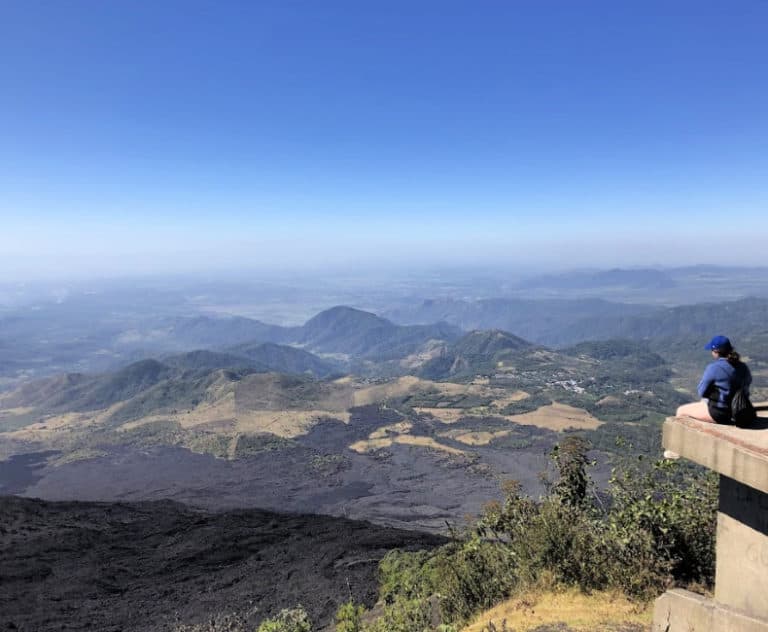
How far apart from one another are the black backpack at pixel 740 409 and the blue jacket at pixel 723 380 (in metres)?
0.05

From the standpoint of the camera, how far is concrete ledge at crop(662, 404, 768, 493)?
15.8 ft

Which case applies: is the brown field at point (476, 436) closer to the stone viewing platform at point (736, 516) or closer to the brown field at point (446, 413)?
the brown field at point (446, 413)

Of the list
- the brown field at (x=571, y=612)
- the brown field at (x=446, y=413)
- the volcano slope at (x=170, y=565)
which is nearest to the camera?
the brown field at (x=571, y=612)

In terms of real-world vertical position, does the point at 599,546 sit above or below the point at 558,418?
above

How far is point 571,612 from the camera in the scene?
821 cm

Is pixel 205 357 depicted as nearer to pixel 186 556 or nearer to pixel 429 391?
pixel 429 391

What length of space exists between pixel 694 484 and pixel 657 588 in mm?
2266

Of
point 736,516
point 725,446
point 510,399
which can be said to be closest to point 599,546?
point 736,516

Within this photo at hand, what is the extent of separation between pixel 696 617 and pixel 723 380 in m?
3.06

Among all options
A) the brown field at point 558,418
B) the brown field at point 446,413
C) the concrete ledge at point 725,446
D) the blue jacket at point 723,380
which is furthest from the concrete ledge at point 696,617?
the brown field at point 446,413

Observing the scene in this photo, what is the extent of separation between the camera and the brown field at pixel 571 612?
7.61 meters

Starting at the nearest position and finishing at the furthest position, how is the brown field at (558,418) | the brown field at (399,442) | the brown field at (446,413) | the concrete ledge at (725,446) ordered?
the concrete ledge at (725,446), the brown field at (399,442), the brown field at (558,418), the brown field at (446,413)

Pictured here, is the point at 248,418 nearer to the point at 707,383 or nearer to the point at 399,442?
the point at 399,442

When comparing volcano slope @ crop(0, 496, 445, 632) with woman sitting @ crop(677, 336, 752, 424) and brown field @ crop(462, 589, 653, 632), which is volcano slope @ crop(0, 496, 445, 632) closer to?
brown field @ crop(462, 589, 653, 632)
